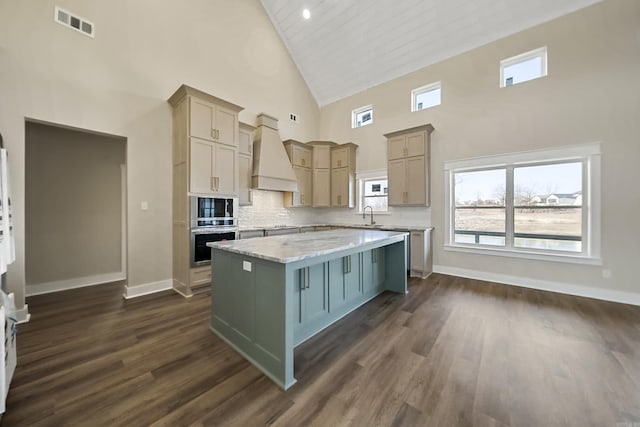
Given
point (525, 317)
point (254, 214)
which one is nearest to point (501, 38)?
point (525, 317)

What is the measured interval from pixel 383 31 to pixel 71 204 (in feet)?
21.1

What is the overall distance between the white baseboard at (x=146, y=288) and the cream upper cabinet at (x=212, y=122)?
91.6 inches

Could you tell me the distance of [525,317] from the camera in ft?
9.02

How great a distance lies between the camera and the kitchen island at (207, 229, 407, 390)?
5.56ft

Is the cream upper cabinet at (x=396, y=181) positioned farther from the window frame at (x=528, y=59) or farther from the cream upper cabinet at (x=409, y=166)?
the window frame at (x=528, y=59)

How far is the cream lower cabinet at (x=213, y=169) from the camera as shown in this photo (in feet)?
11.6

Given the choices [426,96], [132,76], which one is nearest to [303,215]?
[426,96]

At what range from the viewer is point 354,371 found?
1830 millimetres

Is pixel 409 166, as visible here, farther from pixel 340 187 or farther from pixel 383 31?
pixel 383 31

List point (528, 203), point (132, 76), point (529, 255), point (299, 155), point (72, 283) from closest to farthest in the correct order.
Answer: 1. point (132, 76)
2. point (72, 283)
3. point (529, 255)
4. point (528, 203)
5. point (299, 155)

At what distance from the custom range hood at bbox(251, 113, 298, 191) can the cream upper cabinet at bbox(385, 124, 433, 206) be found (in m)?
2.23

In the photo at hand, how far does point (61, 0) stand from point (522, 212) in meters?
7.24

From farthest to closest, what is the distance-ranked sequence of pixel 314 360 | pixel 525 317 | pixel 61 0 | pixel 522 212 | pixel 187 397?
pixel 522 212
pixel 61 0
pixel 525 317
pixel 314 360
pixel 187 397

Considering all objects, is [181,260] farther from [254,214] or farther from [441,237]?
[441,237]
